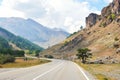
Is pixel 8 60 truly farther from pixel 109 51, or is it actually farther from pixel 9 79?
pixel 9 79

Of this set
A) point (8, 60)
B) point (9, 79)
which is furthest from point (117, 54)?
point (9, 79)

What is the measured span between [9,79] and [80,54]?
13908cm

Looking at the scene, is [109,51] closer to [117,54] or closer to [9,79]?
[117,54]

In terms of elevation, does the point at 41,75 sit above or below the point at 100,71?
below

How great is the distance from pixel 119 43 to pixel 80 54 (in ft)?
135

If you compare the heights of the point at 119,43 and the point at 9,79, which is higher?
the point at 119,43

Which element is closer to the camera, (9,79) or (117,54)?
(9,79)

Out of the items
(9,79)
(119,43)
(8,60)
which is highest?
(119,43)

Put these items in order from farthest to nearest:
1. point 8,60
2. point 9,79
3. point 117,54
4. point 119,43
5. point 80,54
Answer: point 119,43 < point 117,54 < point 80,54 < point 8,60 < point 9,79

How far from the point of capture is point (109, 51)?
200 metres

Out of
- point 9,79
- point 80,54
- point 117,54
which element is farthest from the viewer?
point 117,54

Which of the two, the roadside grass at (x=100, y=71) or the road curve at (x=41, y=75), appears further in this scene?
the roadside grass at (x=100, y=71)

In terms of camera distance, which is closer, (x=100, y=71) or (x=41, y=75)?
(x=41, y=75)

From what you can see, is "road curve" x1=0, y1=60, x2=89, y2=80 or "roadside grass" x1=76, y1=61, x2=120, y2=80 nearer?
"road curve" x1=0, y1=60, x2=89, y2=80
